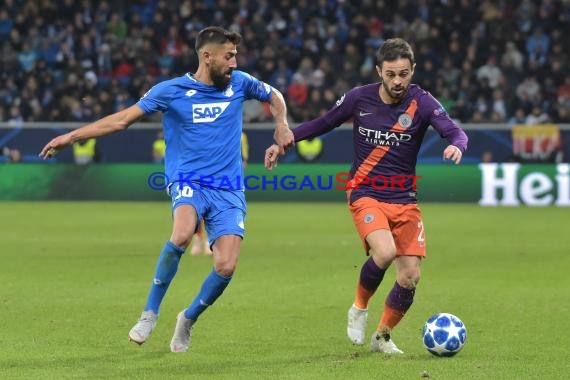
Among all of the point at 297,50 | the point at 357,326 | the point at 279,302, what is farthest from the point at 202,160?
the point at 297,50

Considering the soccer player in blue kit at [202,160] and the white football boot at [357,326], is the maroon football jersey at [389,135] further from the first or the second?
the white football boot at [357,326]

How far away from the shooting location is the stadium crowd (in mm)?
25578

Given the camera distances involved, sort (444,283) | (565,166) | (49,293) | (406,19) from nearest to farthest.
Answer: (49,293)
(444,283)
(565,166)
(406,19)

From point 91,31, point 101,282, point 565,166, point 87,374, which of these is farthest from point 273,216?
point 87,374

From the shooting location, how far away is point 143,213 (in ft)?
68.4

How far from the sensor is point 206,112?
25.7 ft

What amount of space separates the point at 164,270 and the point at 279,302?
109 inches

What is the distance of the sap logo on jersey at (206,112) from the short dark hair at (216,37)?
396mm

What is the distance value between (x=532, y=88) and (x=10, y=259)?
14.7 metres

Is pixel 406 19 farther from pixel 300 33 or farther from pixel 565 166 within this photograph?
pixel 565 166

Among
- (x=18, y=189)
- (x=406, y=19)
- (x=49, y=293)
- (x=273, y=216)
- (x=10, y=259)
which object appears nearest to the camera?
(x=49, y=293)

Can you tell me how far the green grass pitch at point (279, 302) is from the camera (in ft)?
24.0

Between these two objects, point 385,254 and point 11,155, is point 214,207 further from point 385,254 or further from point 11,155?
point 11,155

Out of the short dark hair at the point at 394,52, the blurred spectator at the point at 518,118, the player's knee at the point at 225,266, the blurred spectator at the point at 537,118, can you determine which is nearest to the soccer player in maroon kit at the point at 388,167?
the short dark hair at the point at 394,52
